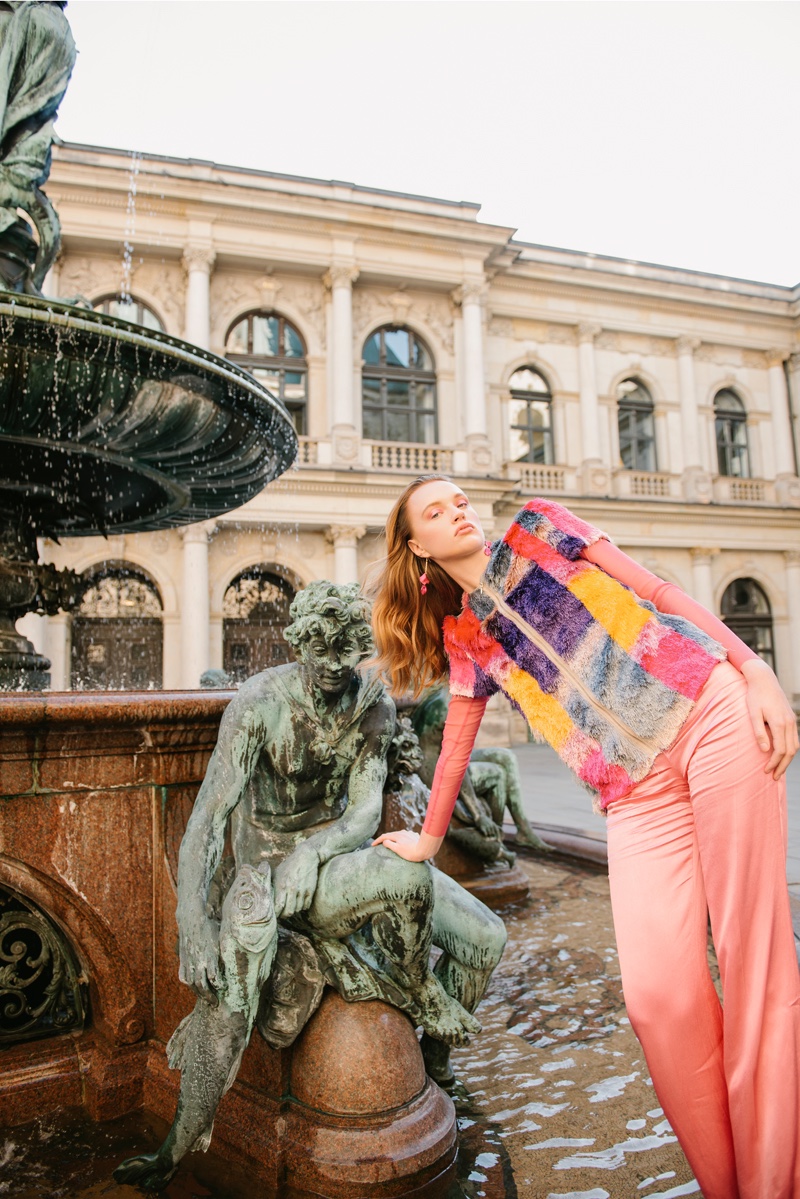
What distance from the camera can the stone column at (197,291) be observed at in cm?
1695

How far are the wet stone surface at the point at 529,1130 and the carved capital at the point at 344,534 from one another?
14.7 meters

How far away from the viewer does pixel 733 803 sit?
4.28ft

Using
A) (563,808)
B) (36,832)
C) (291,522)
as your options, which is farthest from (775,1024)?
(291,522)

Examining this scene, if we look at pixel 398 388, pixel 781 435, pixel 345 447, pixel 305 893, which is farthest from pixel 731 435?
pixel 305 893

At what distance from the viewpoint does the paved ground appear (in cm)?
457

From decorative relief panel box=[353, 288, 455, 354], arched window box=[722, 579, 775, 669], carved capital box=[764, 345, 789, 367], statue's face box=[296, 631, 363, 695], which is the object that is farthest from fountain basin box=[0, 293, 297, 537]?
carved capital box=[764, 345, 789, 367]

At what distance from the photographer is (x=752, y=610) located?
72.1 ft

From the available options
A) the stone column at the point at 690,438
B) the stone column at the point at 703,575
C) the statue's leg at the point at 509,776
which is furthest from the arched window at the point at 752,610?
the statue's leg at the point at 509,776

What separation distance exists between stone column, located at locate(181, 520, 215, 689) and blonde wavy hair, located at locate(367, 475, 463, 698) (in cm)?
1453

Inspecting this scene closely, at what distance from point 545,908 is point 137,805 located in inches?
88.5

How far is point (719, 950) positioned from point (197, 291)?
58.8ft

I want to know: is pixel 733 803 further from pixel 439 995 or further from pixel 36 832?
pixel 36 832

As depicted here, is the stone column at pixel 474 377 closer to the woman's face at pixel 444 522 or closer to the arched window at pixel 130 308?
the arched window at pixel 130 308

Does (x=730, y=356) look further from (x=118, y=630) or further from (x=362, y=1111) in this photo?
(x=362, y=1111)
